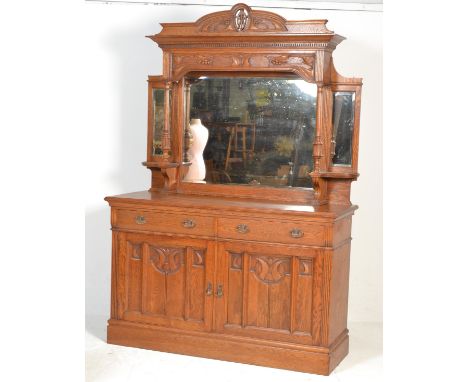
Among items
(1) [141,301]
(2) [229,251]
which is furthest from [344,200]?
(1) [141,301]

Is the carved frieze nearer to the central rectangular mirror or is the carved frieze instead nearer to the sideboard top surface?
the central rectangular mirror

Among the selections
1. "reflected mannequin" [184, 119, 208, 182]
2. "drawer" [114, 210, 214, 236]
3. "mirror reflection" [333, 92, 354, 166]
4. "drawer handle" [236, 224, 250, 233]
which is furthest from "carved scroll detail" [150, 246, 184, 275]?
"mirror reflection" [333, 92, 354, 166]

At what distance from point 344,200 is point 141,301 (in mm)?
1437

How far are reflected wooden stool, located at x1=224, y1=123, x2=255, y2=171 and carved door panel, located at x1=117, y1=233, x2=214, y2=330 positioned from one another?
26.4 inches

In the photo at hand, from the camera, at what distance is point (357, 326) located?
4.96 metres

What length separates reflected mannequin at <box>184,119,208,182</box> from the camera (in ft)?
15.3

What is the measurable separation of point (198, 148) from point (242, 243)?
871mm

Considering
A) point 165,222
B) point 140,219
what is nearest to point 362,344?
point 165,222

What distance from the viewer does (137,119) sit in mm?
5117

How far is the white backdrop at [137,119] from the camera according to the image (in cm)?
483

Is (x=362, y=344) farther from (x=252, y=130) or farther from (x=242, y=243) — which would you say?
(x=252, y=130)

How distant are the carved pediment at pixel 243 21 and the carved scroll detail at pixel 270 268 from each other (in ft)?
4.66

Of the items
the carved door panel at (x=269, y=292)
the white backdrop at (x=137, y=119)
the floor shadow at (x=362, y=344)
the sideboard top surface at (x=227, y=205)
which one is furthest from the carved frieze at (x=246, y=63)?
the floor shadow at (x=362, y=344)

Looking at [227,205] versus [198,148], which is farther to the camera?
[198,148]
